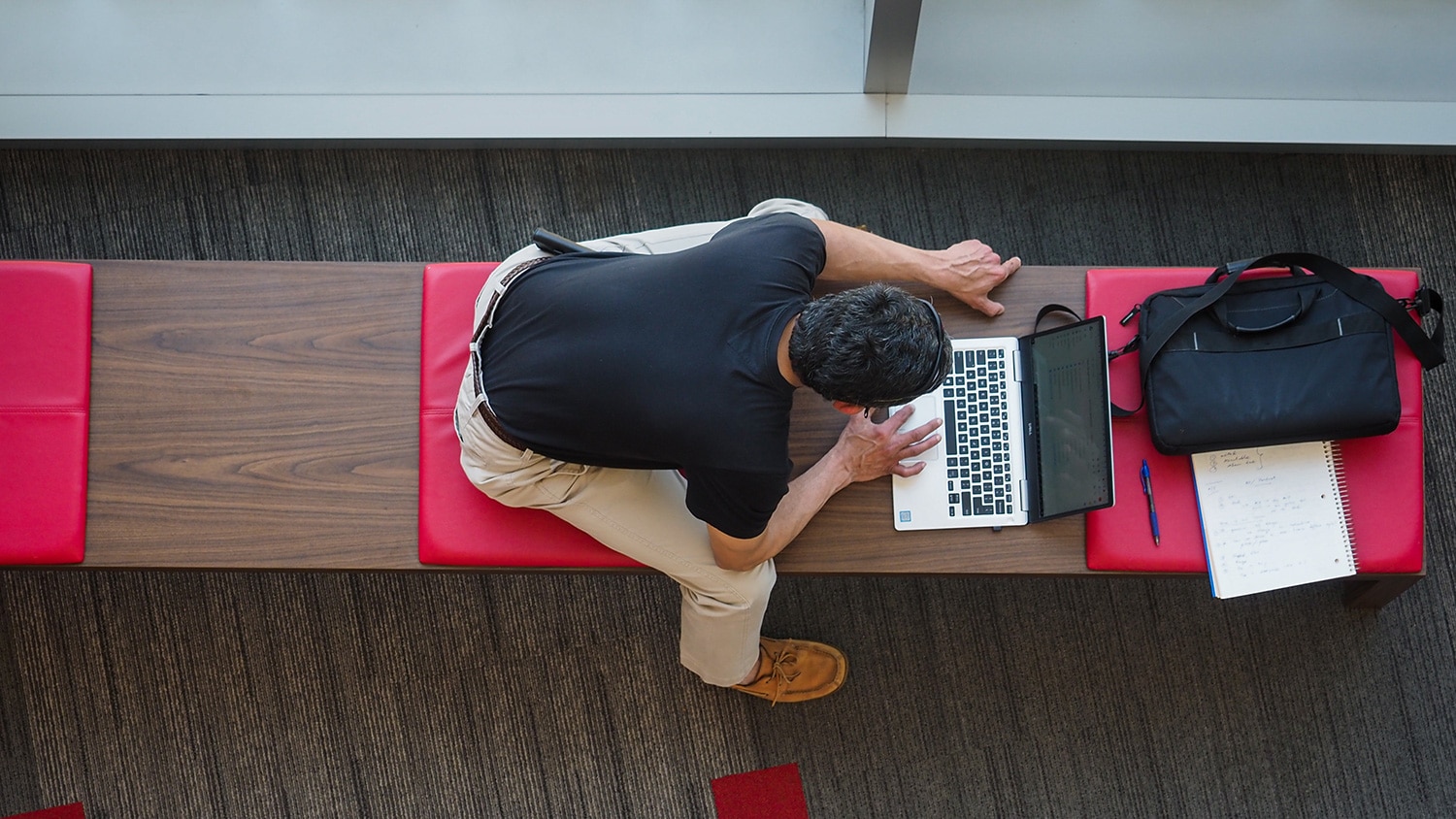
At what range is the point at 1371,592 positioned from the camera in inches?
80.2

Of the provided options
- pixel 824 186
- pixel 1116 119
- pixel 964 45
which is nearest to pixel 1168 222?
pixel 1116 119

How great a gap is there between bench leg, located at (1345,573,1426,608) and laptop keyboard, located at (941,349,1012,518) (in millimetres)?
853

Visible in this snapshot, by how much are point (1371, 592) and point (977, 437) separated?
3.30 feet

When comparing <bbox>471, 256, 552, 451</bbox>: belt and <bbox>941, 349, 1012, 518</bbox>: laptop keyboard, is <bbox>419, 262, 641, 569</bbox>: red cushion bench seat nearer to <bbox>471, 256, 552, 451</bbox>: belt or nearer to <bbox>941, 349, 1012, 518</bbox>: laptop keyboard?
<bbox>471, 256, 552, 451</bbox>: belt

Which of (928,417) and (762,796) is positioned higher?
(928,417)

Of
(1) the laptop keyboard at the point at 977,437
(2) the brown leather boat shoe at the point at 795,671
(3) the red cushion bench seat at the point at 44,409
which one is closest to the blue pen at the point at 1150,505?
(1) the laptop keyboard at the point at 977,437

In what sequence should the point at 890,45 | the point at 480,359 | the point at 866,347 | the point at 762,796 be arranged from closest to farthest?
1. the point at 866,347
2. the point at 480,359
3. the point at 890,45
4. the point at 762,796

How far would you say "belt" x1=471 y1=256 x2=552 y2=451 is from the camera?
1487 mm

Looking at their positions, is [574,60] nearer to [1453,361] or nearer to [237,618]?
[237,618]

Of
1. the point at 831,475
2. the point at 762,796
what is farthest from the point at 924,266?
the point at 762,796

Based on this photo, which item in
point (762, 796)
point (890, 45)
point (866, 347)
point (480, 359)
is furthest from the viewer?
point (762, 796)

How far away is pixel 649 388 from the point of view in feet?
4.32

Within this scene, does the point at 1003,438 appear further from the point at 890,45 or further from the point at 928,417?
the point at 890,45

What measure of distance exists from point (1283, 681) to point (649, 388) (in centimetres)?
158
